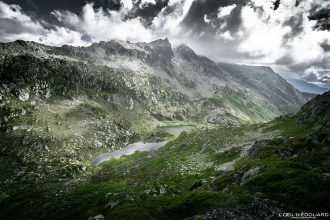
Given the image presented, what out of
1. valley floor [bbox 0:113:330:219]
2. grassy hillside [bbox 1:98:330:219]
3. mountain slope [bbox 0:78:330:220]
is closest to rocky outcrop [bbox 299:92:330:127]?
mountain slope [bbox 0:78:330:220]

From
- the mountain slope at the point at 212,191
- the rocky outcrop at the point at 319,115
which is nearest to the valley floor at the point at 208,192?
the mountain slope at the point at 212,191

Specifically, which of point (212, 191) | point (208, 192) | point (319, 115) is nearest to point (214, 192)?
point (208, 192)

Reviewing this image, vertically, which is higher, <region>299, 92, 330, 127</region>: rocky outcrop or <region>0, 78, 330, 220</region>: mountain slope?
<region>299, 92, 330, 127</region>: rocky outcrop

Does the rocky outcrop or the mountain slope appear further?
the rocky outcrop

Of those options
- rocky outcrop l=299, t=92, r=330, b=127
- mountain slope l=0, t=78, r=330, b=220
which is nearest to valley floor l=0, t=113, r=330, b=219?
mountain slope l=0, t=78, r=330, b=220

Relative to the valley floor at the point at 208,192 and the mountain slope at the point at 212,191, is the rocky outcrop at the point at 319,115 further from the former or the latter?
the valley floor at the point at 208,192

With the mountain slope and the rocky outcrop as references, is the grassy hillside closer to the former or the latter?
the mountain slope

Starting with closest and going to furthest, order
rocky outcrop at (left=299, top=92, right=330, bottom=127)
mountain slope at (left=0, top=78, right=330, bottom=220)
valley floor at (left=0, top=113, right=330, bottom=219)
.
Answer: mountain slope at (left=0, top=78, right=330, bottom=220) < valley floor at (left=0, top=113, right=330, bottom=219) < rocky outcrop at (left=299, top=92, right=330, bottom=127)

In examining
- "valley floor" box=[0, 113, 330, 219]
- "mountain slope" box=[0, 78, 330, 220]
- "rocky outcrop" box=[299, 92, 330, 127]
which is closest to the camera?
"mountain slope" box=[0, 78, 330, 220]

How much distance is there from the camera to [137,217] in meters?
40.3

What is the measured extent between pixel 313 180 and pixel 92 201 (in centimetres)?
6265

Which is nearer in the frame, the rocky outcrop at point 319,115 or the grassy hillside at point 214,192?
the grassy hillside at point 214,192

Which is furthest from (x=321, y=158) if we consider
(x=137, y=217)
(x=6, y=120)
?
(x=6, y=120)

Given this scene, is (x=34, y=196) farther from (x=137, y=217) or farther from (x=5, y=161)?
(x=137, y=217)
